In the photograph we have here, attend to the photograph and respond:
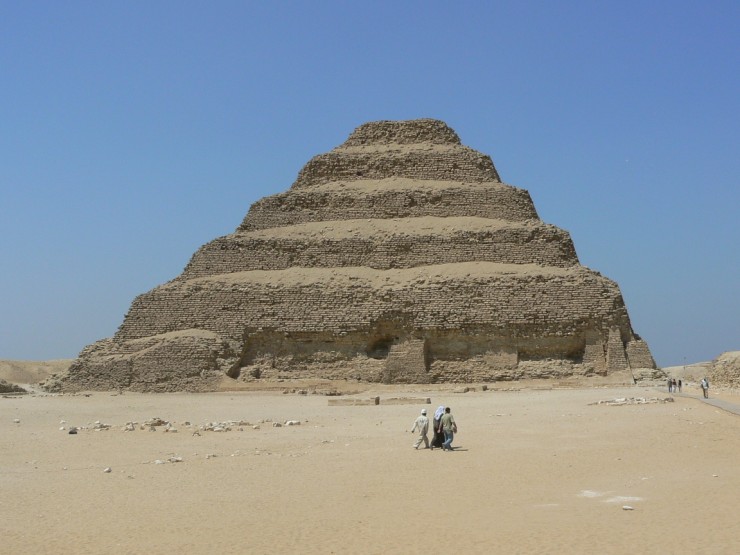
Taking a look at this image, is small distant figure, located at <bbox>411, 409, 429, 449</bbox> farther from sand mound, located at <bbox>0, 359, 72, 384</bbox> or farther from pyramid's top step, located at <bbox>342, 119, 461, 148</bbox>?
sand mound, located at <bbox>0, 359, 72, 384</bbox>

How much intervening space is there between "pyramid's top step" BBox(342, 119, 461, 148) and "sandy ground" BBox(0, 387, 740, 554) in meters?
27.3

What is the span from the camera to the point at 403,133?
4662 cm

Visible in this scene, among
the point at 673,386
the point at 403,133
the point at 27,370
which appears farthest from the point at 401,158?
the point at 27,370

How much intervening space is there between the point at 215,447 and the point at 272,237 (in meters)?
25.6

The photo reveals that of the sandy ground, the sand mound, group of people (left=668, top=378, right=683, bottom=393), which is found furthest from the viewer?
the sand mound

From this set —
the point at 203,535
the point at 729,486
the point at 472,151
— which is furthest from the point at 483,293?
the point at 203,535

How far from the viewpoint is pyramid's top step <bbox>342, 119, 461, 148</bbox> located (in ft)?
152

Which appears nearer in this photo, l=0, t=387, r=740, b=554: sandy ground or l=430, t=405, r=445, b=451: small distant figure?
l=0, t=387, r=740, b=554: sandy ground

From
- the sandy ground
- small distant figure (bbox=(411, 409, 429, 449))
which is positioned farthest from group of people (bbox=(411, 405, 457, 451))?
the sandy ground

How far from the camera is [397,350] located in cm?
3653

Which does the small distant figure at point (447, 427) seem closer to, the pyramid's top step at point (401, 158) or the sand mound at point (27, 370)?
the pyramid's top step at point (401, 158)

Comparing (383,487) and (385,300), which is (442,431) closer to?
(383,487)

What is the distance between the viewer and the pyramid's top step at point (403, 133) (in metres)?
46.3

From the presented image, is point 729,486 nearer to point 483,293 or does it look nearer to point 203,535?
point 203,535
